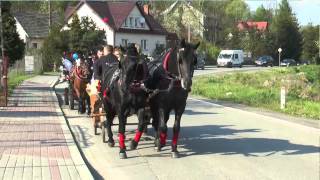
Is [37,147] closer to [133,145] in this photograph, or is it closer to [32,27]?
[133,145]

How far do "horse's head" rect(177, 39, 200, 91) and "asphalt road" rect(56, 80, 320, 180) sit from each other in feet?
4.85

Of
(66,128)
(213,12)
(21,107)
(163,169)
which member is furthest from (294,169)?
(213,12)

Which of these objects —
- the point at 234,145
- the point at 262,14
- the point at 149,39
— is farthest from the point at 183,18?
the point at 234,145

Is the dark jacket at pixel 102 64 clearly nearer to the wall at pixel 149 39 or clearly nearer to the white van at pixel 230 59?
the white van at pixel 230 59

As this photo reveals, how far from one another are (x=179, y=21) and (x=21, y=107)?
2856 inches

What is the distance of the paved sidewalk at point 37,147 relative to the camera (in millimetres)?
9086

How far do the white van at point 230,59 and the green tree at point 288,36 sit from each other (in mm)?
21044

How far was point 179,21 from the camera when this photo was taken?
91.2 m

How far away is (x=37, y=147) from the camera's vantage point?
11.5 meters

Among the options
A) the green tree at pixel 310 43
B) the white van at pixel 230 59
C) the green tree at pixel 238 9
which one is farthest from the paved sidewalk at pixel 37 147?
the green tree at pixel 238 9

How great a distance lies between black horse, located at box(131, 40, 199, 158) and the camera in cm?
1027

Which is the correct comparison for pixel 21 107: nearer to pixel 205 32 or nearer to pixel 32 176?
pixel 32 176

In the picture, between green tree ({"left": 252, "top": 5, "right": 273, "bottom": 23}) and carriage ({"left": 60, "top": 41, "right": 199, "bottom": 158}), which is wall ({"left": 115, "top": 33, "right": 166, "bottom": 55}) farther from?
carriage ({"left": 60, "top": 41, "right": 199, "bottom": 158})

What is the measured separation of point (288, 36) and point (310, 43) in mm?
4892
